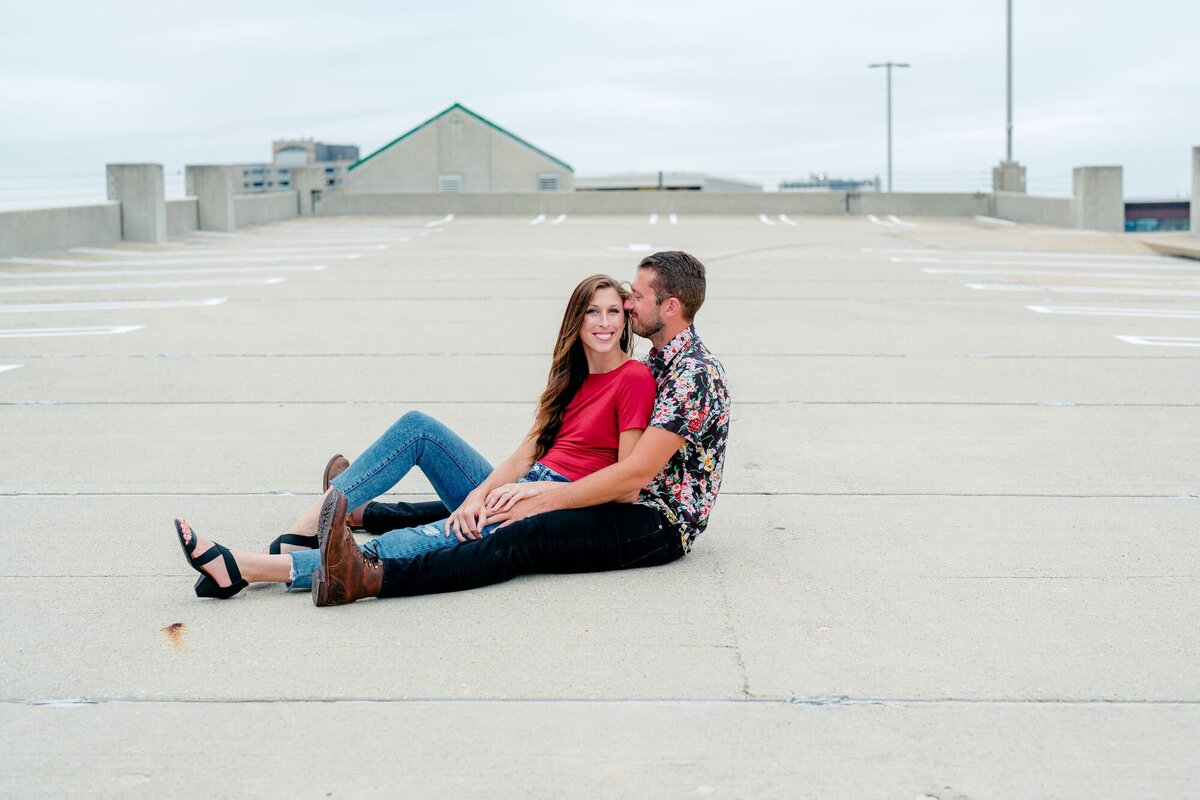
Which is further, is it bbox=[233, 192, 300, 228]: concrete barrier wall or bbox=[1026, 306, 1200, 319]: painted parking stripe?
bbox=[233, 192, 300, 228]: concrete barrier wall

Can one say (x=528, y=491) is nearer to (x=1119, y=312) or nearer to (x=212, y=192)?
(x=1119, y=312)

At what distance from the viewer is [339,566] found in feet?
15.8

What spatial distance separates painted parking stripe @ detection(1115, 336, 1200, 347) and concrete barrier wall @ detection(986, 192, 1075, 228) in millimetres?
18265

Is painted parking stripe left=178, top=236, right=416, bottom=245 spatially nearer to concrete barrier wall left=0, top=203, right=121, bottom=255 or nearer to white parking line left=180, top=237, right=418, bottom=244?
white parking line left=180, top=237, right=418, bottom=244

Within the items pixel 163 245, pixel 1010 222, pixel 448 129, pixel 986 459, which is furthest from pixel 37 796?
pixel 448 129

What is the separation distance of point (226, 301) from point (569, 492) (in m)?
10.8

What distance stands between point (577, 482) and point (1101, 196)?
2603 cm

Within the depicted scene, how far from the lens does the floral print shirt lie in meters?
5.04

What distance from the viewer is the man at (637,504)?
16.3ft

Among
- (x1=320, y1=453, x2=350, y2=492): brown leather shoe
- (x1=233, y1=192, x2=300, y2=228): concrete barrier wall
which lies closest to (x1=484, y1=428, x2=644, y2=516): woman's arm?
(x1=320, y1=453, x2=350, y2=492): brown leather shoe

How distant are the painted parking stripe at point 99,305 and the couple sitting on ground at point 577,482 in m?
9.85

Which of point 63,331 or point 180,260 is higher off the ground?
point 180,260

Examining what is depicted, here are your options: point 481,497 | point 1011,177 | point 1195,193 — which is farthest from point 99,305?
point 1011,177

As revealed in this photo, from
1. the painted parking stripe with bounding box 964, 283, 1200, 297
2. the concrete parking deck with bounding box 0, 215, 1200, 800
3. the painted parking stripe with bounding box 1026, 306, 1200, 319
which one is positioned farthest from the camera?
the painted parking stripe with bounding box 964, 283, 1200, 297
